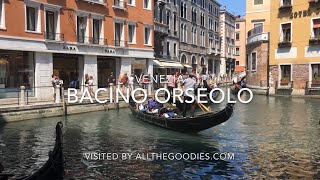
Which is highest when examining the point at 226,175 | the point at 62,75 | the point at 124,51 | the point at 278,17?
the point at 278,17

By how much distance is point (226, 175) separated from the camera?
6508 millimetres

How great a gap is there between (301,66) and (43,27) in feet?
48.4

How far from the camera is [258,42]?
26.0 metres

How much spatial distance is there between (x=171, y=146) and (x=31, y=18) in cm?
1086

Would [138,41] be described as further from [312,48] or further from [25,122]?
[25,122]

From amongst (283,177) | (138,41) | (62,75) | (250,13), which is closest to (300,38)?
(250,13)

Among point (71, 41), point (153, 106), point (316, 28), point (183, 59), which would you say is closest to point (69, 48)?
point (71, 41)

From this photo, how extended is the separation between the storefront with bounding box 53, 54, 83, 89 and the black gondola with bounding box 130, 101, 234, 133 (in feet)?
28.8

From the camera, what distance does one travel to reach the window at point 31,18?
16.8 metres

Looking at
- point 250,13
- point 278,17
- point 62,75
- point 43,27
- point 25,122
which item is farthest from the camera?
point 250,13

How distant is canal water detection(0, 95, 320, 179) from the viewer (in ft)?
21.9

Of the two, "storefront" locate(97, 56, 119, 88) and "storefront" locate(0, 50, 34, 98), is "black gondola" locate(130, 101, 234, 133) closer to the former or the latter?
"storefront" locate(0, 50, 34, 98)

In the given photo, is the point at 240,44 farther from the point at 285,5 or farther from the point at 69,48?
the point at 69,48

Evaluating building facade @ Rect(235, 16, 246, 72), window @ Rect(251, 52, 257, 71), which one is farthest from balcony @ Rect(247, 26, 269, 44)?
building facade @ Rect(235, 16, 246, 72)
